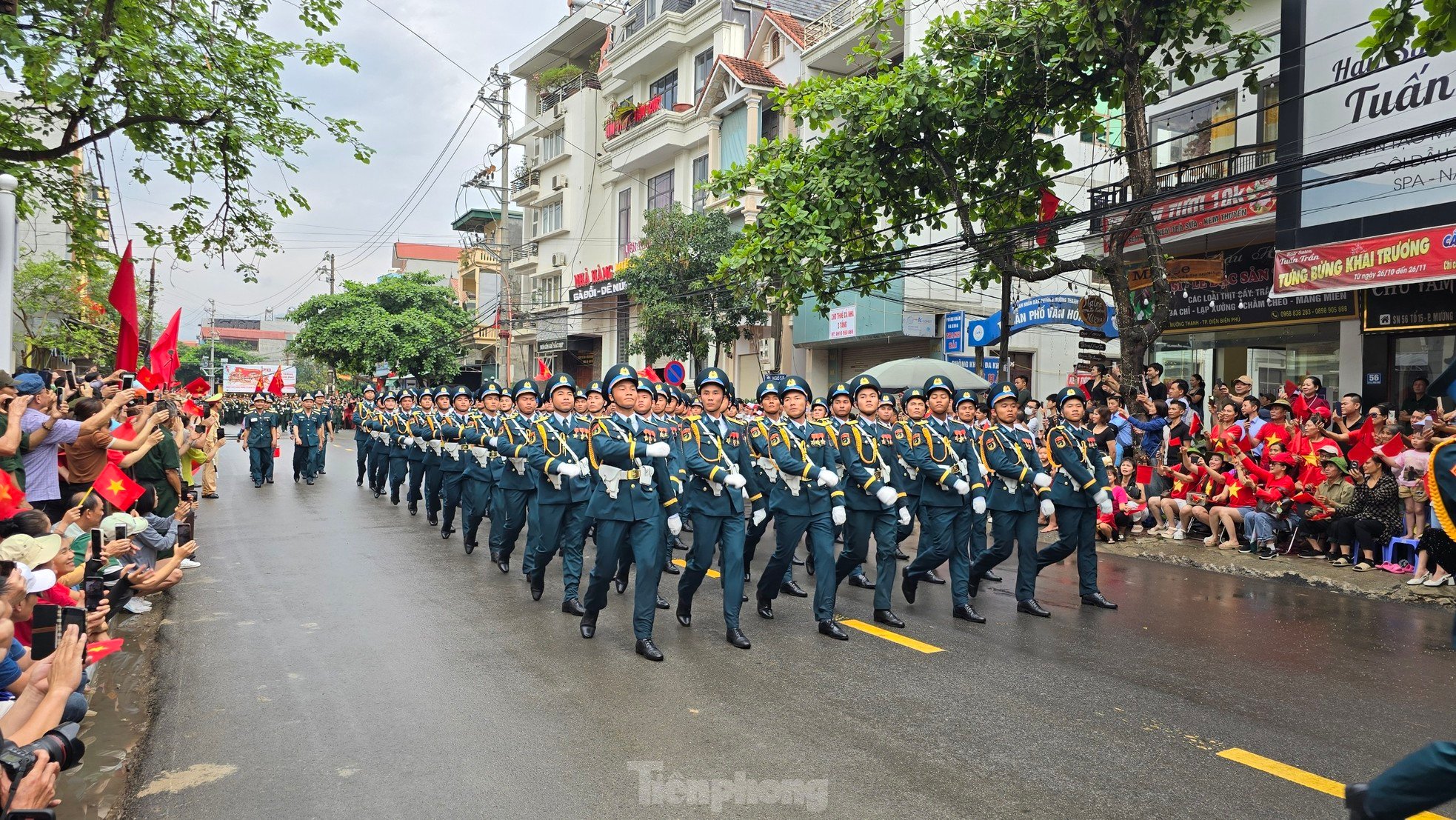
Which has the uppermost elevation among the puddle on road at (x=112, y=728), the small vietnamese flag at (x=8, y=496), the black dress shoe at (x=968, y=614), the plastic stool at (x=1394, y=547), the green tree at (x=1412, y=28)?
the green tree at (x=1412, y=28)

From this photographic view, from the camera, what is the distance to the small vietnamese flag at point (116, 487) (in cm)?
747

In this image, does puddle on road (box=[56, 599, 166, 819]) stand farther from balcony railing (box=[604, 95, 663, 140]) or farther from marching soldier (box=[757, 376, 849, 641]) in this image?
balcony railing (box=[604, 95, 663, 140])

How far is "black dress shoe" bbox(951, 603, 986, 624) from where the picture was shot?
25.3 ft

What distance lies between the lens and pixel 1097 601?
332 inches

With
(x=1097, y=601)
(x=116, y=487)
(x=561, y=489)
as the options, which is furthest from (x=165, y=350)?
(x=1097, y=601)

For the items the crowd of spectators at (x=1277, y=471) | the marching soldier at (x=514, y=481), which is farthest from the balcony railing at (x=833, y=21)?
the marching soldier at (x=514, y=481)

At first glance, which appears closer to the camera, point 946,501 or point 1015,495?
point 946,501

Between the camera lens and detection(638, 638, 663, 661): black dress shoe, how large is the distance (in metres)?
3.35

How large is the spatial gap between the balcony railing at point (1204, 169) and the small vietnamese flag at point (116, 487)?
1240 centimetres

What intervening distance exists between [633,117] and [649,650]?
29.2 metres

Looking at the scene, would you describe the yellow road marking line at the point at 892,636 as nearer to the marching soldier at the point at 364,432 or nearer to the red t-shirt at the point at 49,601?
the red t-shirt at the point at 49,601

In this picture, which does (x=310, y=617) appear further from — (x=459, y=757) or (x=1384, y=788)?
(x=1384, y=788)

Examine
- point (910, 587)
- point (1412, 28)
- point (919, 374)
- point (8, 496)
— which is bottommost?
point (910, 587)

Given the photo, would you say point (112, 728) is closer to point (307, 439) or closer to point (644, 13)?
point (307, 439)
